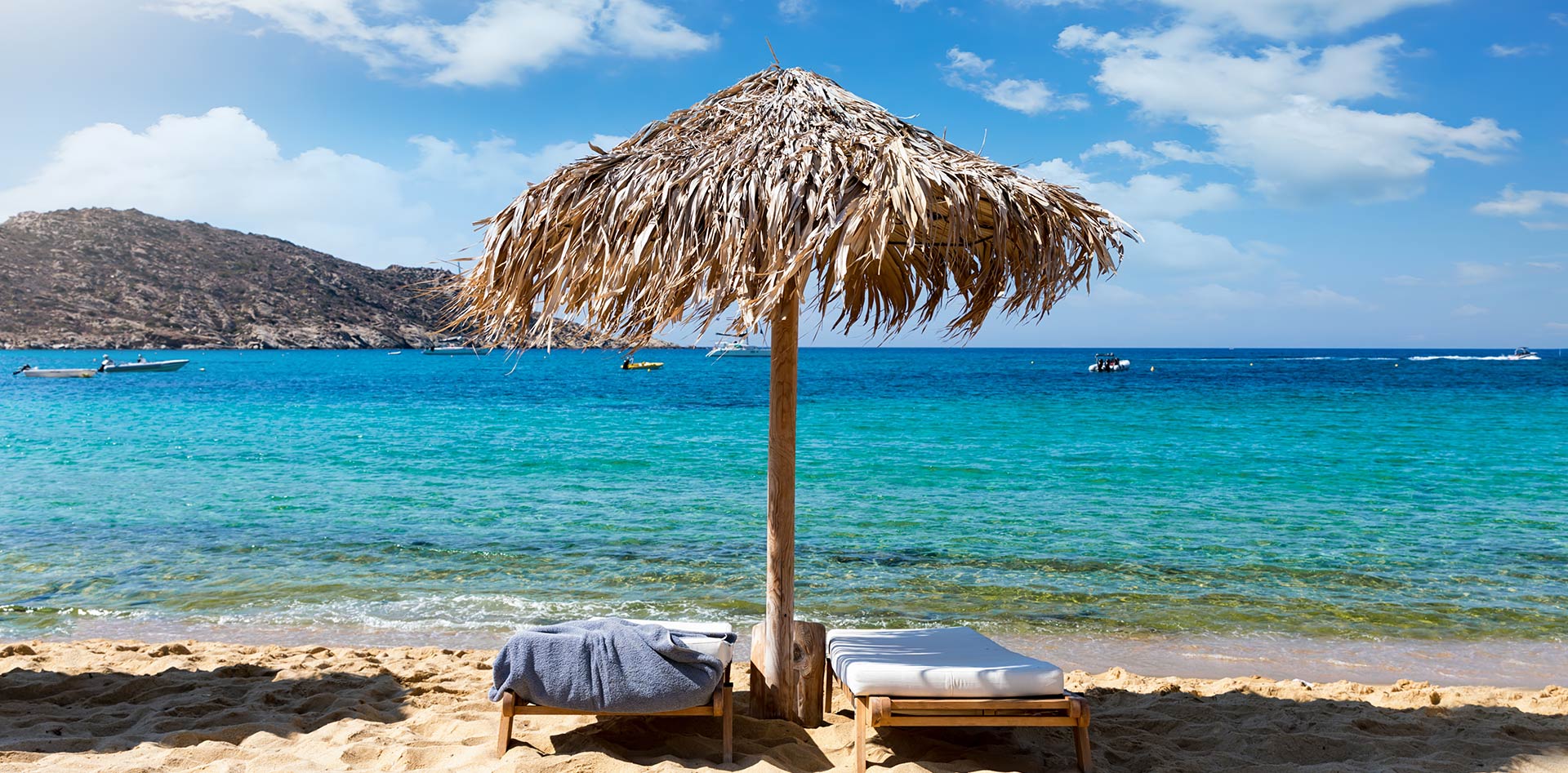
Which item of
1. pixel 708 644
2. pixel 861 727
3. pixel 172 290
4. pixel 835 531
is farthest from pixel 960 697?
pixel 172 290

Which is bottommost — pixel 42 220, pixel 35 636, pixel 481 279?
pixel 35 636

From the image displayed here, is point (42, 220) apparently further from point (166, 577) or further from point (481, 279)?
point (481, 279)

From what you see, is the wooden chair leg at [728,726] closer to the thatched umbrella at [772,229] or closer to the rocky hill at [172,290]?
the thatched umbrella at [772,229]

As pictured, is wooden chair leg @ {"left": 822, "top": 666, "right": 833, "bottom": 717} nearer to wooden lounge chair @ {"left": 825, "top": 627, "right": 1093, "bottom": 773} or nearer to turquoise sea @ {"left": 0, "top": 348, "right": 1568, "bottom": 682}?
wooden lounge chair @ {"left": 825, "top": 627, "right": 1093, "bottom": 773}

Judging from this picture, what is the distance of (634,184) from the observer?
3.13 meters

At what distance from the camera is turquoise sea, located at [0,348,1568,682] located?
6008 millimetres

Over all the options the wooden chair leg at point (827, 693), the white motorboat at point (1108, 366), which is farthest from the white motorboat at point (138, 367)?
the white motorboat at point (1108, 366)

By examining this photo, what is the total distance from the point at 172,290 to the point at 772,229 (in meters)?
91.1

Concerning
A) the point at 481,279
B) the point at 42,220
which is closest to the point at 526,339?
the point at 481,279

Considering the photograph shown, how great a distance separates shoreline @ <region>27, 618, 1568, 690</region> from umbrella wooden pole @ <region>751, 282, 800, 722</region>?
1.68 metres

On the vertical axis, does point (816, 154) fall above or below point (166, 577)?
above

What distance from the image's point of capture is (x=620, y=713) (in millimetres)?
3227

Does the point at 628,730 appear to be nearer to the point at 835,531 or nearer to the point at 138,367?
the point at 835,531

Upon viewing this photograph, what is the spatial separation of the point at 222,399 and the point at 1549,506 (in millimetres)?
34507
